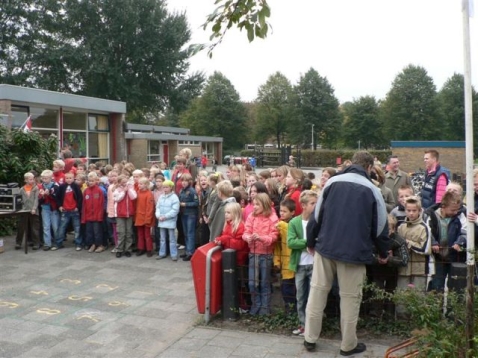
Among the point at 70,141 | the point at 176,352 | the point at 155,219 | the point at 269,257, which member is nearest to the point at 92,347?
the point at 176,352

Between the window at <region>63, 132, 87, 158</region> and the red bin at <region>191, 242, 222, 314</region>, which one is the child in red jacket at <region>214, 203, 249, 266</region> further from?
the window at <region>63, 132, 87, 158</region>

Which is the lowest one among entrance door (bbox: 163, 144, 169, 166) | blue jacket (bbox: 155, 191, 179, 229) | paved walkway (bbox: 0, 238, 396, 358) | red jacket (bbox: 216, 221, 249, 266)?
paved walkway (bbox: 0, 238, 396, 358)

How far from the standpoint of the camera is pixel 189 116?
7469cm

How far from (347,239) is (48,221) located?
7426 millimetres

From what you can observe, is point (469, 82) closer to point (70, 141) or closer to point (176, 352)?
point (176, 352)

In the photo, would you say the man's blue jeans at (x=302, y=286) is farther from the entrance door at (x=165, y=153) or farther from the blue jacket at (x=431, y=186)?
the entrance door at (x=165, y=153)

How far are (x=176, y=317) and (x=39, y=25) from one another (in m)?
35.7

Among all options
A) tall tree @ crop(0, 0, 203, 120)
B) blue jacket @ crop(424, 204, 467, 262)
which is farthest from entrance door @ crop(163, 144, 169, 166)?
blue jacket @ crop(424, 204, 467, 262)

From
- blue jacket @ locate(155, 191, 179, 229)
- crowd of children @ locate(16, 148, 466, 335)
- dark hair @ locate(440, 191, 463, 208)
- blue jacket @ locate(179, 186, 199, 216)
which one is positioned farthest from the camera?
blue jacket @ locate(179, 186, 199, 216)

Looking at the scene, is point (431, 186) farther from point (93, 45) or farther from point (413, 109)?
point (413, 109)

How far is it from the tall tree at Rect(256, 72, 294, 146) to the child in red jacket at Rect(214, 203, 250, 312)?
64078 mm

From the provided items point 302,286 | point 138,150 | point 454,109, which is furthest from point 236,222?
point 454,109

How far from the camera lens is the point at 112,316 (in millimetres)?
6098

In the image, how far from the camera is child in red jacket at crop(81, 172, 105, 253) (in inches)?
384
